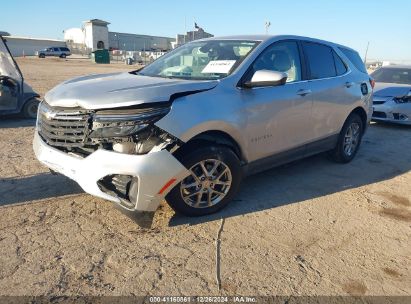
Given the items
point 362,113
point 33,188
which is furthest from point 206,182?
point 362,113

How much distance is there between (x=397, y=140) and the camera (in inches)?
296

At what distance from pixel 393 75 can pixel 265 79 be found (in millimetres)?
7928

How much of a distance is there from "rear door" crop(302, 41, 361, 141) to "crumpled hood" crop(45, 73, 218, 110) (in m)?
1.75

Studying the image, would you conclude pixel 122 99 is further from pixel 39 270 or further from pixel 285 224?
pixel 285 224

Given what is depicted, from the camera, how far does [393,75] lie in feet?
32.6

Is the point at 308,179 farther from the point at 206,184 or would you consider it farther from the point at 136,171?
the point at 136,171

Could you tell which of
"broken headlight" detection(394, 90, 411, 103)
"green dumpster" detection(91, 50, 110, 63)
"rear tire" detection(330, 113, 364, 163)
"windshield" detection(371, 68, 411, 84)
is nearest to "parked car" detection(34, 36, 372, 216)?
"rear tire" detection(330, 113, 364, 163)

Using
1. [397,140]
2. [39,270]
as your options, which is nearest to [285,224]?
[39,270]

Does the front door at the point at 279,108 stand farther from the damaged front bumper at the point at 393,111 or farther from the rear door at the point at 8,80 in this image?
the rear door at the point at 8,80

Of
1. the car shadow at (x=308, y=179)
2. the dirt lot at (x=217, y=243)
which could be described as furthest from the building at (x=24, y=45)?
the dirt lot at (x=217, y=243)

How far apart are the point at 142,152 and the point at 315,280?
168 cm

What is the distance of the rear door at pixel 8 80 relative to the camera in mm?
7793

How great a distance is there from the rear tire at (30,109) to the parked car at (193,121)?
15.6ft

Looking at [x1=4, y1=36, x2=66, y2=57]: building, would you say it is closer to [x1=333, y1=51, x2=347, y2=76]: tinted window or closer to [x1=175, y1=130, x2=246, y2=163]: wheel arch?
[x1=333, y1=51, x2=347, y2=76]: tinted window
